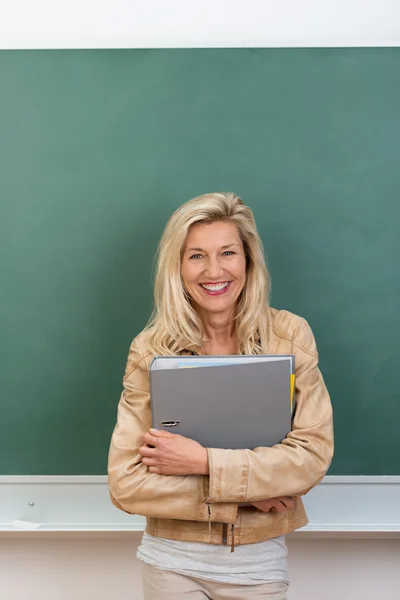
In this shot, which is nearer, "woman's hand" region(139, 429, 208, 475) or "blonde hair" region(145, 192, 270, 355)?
"woman's hand" region(139, 429, 208, 475)

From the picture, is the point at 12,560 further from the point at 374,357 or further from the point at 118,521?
the point at 374,357

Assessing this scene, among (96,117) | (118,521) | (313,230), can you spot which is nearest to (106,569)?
(118,521)

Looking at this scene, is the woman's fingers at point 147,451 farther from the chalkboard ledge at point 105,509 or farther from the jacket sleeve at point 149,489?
the chalkboard ledge at point 105,509

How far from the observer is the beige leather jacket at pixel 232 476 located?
1.42 m

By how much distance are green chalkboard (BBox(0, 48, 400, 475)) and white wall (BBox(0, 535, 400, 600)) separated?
0.31 metres

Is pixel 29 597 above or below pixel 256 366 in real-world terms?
below

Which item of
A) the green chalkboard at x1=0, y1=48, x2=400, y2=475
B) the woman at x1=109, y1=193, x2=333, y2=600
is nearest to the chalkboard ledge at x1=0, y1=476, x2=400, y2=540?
the green chalkboard at x1=0, y1=48, x2=400, y2=475

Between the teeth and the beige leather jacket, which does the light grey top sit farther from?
the teeth

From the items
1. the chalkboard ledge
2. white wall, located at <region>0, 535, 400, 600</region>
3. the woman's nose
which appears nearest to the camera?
the woman's nose

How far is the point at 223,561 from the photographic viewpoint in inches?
58.6

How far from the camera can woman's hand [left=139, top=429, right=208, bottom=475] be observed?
1434 mm

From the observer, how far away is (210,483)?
1.41 m

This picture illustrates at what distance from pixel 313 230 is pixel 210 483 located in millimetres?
904

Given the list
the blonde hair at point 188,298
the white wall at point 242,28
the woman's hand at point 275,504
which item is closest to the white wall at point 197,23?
the white wall at point 242,28
